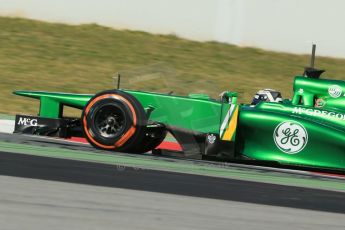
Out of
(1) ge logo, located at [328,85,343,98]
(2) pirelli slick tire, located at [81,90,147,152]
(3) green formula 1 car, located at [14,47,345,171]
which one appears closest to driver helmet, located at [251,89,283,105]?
(3) green formula 1 car, located at [14,47,345,171]

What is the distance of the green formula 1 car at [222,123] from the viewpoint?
8.37 m

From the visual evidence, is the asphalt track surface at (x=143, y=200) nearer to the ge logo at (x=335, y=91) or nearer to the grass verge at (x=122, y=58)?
the ge logo at (x=335, y=91)

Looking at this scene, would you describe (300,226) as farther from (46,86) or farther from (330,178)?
(46,86)

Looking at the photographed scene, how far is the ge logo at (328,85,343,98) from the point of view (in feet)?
29.1

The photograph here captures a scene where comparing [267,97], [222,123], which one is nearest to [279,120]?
[222,123]

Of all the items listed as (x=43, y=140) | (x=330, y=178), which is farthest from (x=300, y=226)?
(x=43, y=140)

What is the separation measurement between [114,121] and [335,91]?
2407 millimetres

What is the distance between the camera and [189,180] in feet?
23.8

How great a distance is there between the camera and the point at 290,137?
8.34m

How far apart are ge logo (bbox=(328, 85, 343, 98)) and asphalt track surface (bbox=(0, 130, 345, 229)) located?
1.76m

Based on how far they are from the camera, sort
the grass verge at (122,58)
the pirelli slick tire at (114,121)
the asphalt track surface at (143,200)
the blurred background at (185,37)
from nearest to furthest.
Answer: the asphalt track surface at (143,200) → the pirelli slick tire at (114,121) → the grass verge at (122,58) → the blurred background at (185,37)

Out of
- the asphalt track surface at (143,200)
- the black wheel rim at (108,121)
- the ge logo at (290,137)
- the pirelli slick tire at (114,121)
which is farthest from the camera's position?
the black wheel rim at (108,121)

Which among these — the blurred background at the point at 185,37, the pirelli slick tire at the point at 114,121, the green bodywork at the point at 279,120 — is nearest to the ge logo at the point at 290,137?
the green bodywork at the point at 279,120

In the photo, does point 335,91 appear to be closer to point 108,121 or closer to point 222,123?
point 222,123
